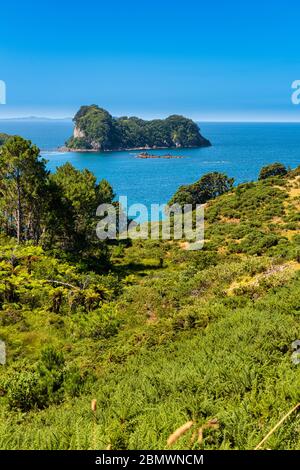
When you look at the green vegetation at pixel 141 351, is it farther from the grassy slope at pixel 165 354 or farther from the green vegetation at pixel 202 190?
the green vegetation at pixel 202 190

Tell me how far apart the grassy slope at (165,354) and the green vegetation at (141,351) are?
0.04m

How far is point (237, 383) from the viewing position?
20.7ft

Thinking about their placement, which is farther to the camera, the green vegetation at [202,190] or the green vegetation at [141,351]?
the green vegetation at [202,190]

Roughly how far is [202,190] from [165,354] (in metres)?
65.7

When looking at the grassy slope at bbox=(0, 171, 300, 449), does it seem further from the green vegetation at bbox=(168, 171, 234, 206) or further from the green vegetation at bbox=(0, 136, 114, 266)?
the green vegetation at bbox=(168, 171, 234, 206)

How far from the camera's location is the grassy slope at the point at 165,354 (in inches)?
187

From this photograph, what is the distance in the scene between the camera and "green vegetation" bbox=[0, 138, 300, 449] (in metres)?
4.86

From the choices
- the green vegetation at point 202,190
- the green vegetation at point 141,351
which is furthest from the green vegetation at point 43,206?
the green vegetation at point 202,190

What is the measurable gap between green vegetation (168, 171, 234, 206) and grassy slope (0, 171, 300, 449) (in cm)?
4059

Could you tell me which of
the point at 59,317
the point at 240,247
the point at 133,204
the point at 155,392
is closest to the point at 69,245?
the point at 59,317

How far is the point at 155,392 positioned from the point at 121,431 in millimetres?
Answer: 2157

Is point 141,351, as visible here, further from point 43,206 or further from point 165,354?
point 43,206

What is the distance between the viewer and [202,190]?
246 feet
